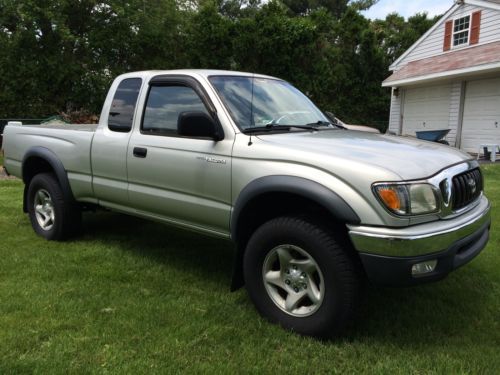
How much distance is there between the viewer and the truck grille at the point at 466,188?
3.19m

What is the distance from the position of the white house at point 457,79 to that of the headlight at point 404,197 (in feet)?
41.9

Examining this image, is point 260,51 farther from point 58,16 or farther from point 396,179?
point 396,179

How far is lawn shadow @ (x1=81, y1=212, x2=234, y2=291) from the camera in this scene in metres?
4.71

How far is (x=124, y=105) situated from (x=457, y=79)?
1449cm

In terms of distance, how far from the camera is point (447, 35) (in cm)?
1769

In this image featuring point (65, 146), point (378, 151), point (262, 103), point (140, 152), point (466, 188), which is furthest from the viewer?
point (65, 146)

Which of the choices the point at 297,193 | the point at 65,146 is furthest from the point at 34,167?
the point at 297,193

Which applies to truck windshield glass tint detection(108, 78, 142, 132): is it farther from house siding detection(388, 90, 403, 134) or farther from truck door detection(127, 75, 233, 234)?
house siding detection(388, 90, 403, 134)

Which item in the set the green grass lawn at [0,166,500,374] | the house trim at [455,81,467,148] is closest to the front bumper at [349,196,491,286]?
the green grass lawn at [0,166,500,374]

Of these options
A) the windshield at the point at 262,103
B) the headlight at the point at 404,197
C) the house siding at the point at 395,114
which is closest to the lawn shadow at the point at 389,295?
the headlight at the point at 404,197

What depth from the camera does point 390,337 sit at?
3.31 metres

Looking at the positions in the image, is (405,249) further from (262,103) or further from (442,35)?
(442,35)

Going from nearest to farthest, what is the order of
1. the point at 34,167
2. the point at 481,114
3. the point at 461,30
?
the point at 34,167 < the point at 481,114 < the point at 461,30

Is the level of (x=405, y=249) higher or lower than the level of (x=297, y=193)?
lower
